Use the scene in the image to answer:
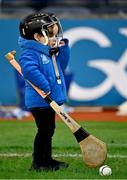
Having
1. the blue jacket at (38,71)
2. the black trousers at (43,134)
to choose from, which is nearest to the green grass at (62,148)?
the black trousers at (43,134)

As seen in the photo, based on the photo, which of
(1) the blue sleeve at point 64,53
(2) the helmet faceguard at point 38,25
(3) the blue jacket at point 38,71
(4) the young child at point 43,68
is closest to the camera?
(3) the blue jacket at point 38,71

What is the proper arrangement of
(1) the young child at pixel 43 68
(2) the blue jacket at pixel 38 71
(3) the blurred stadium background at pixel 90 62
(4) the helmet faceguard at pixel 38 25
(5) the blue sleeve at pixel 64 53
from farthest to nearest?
(3) the blurred stadium background at pixel 90 62, (5) the blue sleeve at pixel 64 53, (4) the helmet faceguard at pixel 38 25, (1) the young child at pixel 43 68, (2) the blue jacket at pixel 38 71

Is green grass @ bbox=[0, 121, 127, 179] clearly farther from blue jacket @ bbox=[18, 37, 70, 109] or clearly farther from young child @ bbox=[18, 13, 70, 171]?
blue jacket @ bbox=[18, 37, 70, 109]

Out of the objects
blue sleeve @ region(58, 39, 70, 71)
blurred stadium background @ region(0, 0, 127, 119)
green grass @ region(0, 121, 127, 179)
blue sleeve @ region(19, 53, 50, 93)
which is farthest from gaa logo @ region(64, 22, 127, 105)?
blue sleeve @ region(19, 53, 50, 93)

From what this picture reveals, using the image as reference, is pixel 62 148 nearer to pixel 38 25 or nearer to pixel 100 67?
pixel 38 25

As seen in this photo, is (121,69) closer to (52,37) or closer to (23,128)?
(23,128)

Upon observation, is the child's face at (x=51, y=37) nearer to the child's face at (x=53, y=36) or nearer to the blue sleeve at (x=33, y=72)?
the child's face at (x=53, y=36)

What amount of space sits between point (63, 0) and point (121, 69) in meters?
2.19

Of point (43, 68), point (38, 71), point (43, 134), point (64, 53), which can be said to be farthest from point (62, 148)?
point (38, 71)

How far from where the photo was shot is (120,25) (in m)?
17.3

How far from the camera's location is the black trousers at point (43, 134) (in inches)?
358

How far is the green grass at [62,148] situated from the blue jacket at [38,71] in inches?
29.8

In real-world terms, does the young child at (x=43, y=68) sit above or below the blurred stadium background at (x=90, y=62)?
above

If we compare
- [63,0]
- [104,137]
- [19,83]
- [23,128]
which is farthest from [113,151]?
[63,0]
